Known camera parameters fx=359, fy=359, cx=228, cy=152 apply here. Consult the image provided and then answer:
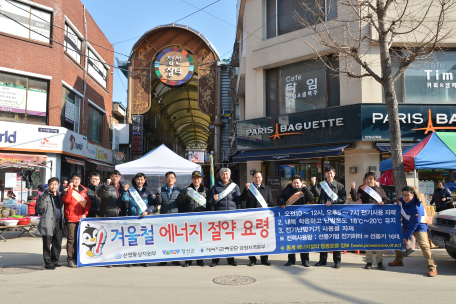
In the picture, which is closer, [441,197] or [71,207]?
[71,207]

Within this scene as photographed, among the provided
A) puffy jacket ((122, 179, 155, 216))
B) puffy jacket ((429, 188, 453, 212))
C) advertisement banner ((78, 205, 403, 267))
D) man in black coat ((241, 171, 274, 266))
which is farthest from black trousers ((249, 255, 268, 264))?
puffy jacket ((429, 188, 453, 212))

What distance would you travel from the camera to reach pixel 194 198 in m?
7.45

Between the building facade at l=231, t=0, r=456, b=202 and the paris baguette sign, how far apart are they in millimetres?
34

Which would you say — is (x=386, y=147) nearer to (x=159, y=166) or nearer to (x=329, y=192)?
(x=329, y=192)

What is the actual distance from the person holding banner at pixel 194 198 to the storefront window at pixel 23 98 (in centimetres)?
1226

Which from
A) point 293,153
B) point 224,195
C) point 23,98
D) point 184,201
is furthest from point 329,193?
point 23,98

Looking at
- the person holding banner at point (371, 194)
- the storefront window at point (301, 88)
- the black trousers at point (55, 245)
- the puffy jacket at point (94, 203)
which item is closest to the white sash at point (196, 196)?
the puffy jacket at point (94, 203)

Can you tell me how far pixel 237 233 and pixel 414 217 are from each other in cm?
342

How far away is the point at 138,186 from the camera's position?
7.66m

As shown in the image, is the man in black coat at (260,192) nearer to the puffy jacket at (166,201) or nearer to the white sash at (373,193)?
the puffy jacket at (166,201)

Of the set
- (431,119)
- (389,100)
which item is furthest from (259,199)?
(431,119)

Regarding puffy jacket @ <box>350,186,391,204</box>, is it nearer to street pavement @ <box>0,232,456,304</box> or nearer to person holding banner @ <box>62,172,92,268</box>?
street pavement @ <box>0,232,456,304</box>

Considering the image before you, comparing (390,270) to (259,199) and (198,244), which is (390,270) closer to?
(259,199)

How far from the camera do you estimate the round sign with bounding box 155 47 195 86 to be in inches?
989
